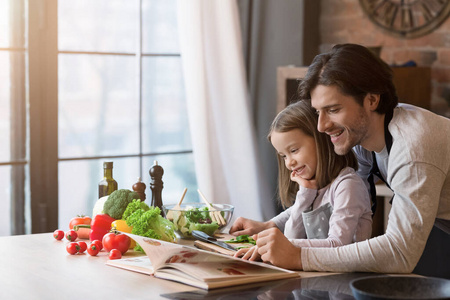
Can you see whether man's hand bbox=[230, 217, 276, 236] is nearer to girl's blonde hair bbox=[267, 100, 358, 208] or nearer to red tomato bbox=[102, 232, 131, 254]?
girl's blonde hair bbox=[267, 100, 358, 208]

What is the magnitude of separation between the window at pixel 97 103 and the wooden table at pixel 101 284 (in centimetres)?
200

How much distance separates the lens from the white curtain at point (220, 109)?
171 inches

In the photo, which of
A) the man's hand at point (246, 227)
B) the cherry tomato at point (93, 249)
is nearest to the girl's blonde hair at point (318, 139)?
the man's hand at point (246, 227)

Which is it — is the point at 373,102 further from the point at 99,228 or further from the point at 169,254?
the point at 99,228

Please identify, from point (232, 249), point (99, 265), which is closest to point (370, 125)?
point (232, 249)

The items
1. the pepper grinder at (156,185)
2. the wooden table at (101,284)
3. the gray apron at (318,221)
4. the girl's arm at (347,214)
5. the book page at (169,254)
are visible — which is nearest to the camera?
the wooden table at (101,284)

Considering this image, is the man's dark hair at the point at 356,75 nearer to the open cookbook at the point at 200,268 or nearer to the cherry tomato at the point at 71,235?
the open cookbook at the point at 200,268

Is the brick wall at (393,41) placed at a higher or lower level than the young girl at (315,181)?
higher

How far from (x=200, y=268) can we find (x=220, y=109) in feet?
9.12

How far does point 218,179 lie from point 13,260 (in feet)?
8.58

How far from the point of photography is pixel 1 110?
149 inches

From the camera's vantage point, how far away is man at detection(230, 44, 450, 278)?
1775 mm

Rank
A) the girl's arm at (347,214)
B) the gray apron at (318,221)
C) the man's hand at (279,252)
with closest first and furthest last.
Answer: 1. the man's hand at (279,252)
2. the girl's arm at (347,214)
3. the gray apron at (318,221)

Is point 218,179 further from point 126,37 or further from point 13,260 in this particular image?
point 13,260
